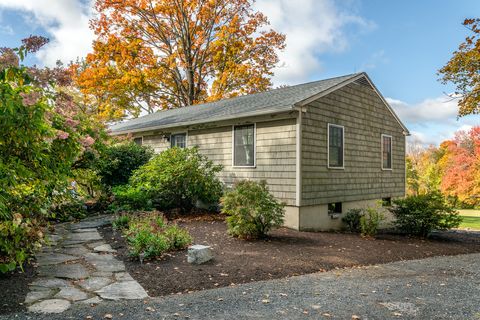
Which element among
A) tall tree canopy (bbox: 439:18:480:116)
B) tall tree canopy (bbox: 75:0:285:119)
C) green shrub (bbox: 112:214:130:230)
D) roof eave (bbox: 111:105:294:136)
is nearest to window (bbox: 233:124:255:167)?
roof eave (bbox: 111:105:294:136)

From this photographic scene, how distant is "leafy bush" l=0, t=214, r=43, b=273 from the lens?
Answer: 3.09m

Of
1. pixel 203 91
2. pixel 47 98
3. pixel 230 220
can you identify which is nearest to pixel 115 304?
pixel 47 98

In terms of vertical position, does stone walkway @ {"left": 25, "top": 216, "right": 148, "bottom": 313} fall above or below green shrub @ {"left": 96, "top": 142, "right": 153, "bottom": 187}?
below

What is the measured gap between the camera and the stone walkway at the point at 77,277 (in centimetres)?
385

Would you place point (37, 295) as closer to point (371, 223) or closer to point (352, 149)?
point (371, 223)

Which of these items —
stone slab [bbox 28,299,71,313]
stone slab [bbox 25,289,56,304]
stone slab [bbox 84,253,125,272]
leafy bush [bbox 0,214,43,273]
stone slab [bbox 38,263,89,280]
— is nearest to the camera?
leafy bush [bbox 0,214,43,273]

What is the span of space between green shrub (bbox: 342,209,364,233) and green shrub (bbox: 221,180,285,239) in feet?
10.9

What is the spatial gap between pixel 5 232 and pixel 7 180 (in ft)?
1.65

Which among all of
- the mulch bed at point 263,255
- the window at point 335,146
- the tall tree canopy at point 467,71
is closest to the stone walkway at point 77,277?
the mulch bed at point 263,255

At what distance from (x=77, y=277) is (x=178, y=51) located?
19644 millimetres

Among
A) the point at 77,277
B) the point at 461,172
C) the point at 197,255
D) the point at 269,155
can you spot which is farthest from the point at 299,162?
the point at 461,172

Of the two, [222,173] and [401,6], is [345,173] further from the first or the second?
[401,6]

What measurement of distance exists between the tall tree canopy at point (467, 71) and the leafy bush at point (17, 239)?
12.3m

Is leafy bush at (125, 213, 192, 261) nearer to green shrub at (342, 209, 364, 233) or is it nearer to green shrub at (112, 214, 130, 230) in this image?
green shrub at (112, 214, 130, 230)
